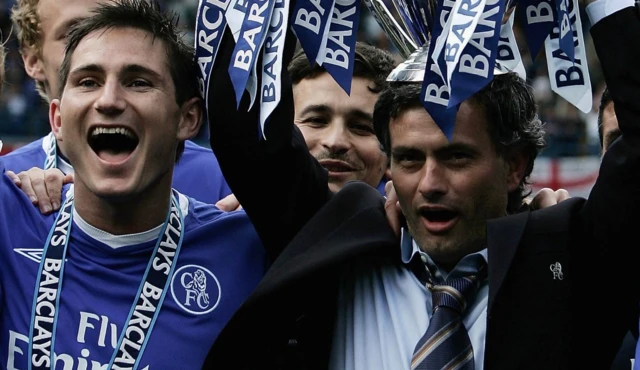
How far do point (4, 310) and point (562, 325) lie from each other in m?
1.50

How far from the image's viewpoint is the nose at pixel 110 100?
3359 millimetres

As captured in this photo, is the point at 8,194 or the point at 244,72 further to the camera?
the point at 8,194

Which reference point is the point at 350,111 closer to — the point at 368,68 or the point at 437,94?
the point at 368,68

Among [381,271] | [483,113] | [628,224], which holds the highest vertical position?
[483,113]

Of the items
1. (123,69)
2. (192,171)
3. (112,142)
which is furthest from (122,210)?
(192,171)

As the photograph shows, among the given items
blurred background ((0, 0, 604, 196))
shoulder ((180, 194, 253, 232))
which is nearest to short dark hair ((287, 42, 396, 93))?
shoulder ((180, 194, 253, 232))

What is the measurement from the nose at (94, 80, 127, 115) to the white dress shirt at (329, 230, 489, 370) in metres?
0.79

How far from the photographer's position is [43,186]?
11.8 ft

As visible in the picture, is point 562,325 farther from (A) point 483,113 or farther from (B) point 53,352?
(B) point 53,352

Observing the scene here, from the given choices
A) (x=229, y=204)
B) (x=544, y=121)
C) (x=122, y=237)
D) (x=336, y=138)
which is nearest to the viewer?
(x=122, y=237)

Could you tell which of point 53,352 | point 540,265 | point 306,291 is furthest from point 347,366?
point 53,352

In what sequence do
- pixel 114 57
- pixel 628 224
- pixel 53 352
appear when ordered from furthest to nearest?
pixel 114 57
pixel 53 352
pixel 628 224

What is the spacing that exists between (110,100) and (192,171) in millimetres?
1004

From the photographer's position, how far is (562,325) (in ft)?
9.86
